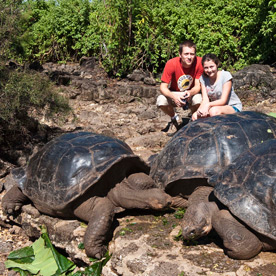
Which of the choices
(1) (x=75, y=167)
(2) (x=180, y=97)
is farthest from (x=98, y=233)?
(2) (x=180, y=97)

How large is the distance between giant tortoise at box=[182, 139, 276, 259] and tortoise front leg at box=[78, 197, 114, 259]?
0.70 metres

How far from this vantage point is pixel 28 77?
6035 mm

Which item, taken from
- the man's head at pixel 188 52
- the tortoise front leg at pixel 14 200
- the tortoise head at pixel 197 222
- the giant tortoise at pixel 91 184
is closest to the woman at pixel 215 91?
the man's head at pixel 188 52

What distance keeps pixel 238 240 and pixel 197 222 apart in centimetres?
34

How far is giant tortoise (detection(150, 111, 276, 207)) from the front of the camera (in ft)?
11.9

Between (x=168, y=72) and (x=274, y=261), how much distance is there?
339 centimetres

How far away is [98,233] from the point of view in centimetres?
338

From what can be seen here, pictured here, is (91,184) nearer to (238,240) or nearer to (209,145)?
(209,145)

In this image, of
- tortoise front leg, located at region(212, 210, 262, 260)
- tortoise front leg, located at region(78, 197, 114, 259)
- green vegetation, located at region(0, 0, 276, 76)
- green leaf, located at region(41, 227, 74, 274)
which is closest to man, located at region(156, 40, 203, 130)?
tortoise front leg, located at region(78, 197, 114, 259)

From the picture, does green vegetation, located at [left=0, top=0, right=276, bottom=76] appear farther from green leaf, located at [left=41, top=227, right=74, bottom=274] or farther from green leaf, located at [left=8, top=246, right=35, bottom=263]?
green leaf, located at [left=41, top=227, right=74, bottom=274]

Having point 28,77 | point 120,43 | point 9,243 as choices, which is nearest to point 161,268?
point 9,243

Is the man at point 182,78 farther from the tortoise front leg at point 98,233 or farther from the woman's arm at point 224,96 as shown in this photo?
the tortoise front leg at point 98,233

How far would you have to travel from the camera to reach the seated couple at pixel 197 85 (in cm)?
498

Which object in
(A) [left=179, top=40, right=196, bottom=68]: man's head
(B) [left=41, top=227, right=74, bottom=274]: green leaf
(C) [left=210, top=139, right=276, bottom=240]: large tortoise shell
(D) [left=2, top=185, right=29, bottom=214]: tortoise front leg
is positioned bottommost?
(B) [left=41, top=227, right=74, bottom=274]: green leaf
